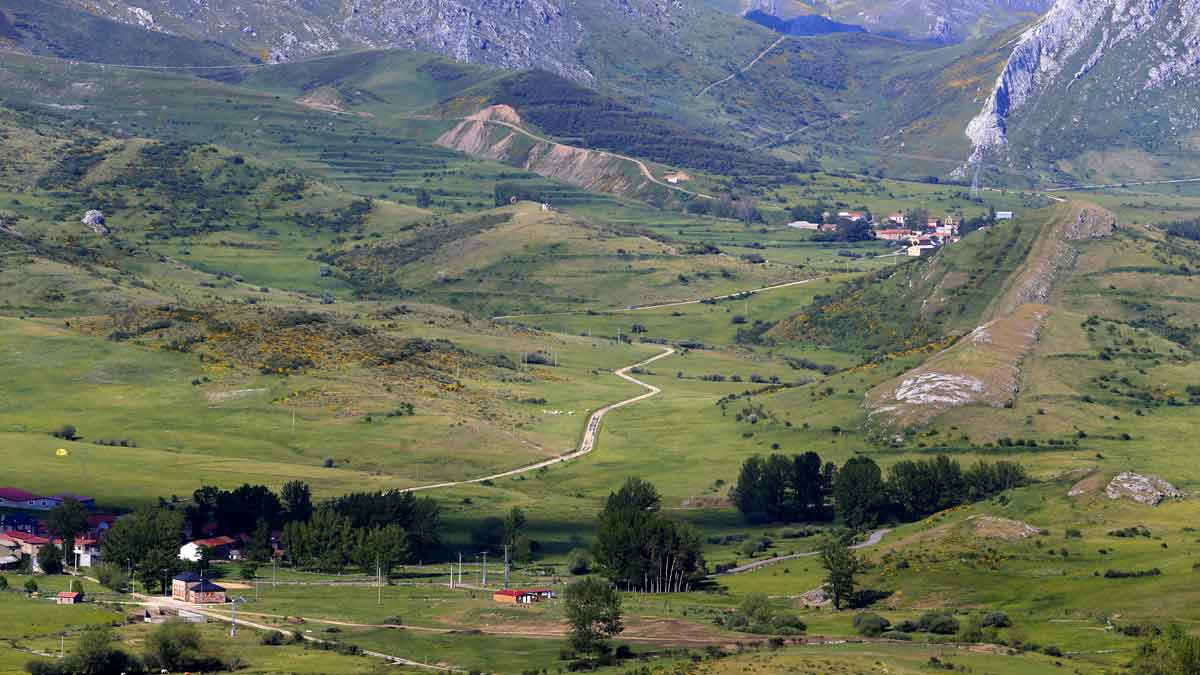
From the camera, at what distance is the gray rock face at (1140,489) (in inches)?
6698

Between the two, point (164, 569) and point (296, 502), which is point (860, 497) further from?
point (164, 569)

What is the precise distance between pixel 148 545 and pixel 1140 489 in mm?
83587

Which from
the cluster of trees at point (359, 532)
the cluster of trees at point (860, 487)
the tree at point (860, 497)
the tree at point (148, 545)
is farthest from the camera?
the cluster of trees at point (860, 487)

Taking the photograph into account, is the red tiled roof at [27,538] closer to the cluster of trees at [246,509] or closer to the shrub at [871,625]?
the cluster of trees at [246,509]

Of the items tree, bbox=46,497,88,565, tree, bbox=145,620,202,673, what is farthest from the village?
tree, bbox=145,620,202,673

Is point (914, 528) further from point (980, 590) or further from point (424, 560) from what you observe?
point (424, 560)

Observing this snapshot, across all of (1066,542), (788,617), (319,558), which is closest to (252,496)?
(319,558)

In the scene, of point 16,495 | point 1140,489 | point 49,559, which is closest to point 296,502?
point 49,559

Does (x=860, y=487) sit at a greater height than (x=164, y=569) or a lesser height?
greater

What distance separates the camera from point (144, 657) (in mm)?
124812

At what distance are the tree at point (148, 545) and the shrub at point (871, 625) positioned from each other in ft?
174

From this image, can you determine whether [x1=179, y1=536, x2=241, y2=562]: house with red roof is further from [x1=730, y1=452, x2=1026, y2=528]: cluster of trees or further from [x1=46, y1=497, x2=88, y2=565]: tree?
[x1=730, y1=452, x2=1026, y2=528]: cluster of trees

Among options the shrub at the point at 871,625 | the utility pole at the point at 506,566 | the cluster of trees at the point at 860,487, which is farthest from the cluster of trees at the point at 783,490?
the shrub at the point at 871,625

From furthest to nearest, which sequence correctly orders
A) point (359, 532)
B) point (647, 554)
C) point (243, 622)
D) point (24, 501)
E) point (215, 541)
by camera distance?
point (24, 501)
point (215, 541)
point (359, 532)
point (647, 554)
point (243, 622)
